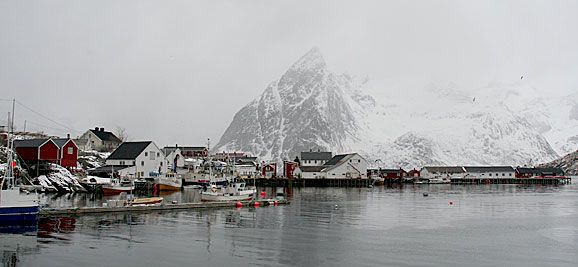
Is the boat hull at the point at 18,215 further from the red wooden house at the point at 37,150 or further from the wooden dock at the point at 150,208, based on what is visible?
the red wooden house at the point at 37,150

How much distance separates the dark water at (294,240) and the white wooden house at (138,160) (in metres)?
42.0

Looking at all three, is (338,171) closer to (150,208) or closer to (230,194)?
(230,194)

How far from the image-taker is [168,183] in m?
80.9

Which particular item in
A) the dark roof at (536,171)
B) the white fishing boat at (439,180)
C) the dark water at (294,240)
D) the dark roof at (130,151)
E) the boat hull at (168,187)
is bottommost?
the dark water at (294,240)

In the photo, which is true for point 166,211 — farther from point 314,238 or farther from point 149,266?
point 149,266

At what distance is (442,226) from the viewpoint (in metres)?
40.2

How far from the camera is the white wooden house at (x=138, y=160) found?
3392 inches

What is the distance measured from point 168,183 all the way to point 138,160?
1011 cm

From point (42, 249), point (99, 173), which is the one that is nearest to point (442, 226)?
point (42, 249)

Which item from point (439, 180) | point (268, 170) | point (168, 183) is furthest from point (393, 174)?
point (168, 183)

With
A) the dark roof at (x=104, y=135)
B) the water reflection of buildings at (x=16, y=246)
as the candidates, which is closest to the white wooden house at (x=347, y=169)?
the dark roof at (x=104, y=135)

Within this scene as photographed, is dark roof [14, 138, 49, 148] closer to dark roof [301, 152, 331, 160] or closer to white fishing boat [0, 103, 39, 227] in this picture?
white fishing boat [0, 103, 39, 227]

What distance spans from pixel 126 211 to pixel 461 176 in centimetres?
13290

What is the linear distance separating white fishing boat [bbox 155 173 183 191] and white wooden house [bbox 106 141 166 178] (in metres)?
2.87
